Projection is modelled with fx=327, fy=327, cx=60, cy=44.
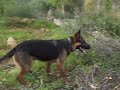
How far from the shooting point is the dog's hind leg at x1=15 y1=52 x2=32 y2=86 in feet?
23.1

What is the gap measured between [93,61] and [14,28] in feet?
27.8

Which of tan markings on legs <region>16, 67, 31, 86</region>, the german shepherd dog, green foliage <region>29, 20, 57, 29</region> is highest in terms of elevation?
the german shepherd dog

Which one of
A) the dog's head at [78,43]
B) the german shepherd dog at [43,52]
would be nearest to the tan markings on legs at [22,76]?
the german shepherd dog at [43,52]

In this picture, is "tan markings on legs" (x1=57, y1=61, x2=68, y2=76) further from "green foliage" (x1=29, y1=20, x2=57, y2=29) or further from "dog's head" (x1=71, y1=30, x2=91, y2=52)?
"green foliage" (x1=29, y1=20, x2=57, y2=29)

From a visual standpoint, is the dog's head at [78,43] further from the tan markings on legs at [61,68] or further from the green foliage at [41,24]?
the green foliage at [41,24]

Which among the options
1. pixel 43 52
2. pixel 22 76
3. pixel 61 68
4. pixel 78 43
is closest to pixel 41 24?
pixel 78 43

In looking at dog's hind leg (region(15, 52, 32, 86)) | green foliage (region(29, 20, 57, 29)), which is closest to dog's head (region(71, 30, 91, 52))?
dog's hind leg (region(15, 52, 32, 86))

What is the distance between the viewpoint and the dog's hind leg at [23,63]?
23.1ft

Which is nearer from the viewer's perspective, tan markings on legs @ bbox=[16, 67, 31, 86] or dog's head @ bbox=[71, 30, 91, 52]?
tan markings on legs @ bbox=[16, 67, 31, 86]

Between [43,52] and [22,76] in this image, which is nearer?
[22,76]

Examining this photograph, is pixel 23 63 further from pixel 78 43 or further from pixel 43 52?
pixel 78 43

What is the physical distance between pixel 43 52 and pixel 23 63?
1.77 ft

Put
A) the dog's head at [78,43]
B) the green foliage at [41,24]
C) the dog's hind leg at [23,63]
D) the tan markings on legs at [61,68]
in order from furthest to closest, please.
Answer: the green foliage at [41,24] < the dog's head at [78,43] < the tan markings on legs at [61,68] < the dog's hind leg at [23,63]

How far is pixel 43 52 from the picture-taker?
7324 mm
